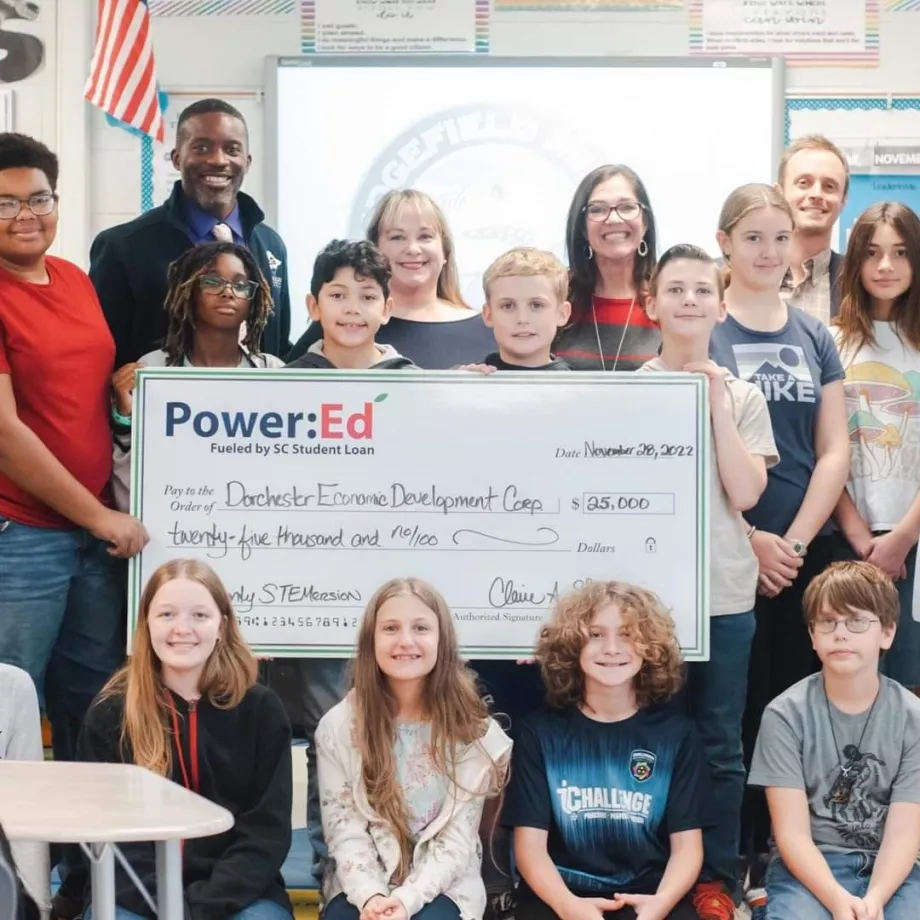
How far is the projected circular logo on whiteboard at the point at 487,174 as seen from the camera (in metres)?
6.02

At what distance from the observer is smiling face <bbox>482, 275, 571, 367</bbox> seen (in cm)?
366

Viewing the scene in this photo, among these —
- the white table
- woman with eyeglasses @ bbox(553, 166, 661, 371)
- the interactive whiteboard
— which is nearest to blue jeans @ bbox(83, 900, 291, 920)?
the white table

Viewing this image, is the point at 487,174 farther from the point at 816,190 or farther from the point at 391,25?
the point at 816,190

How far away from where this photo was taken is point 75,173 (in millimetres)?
6004

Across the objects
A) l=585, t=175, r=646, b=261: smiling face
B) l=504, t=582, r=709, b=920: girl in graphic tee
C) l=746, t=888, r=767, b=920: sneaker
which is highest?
l=585, t=175, r=646, b=261: smiling face

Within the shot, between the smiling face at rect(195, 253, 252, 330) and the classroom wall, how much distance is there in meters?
2.43

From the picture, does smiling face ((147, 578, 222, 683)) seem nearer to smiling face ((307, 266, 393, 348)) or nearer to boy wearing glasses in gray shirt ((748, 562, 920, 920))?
smiling face ((307, 266, 393, 348))

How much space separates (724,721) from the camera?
11.8 feet

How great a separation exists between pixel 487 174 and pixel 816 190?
2.15m

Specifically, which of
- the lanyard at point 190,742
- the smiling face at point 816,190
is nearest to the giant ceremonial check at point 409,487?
the lanyard at point 190,742

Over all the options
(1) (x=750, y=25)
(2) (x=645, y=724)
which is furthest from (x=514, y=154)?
(2) (x=645, y=724)

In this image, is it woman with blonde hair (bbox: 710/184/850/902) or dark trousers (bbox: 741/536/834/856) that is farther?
dark trousers (bbox: 741/536/834/856)

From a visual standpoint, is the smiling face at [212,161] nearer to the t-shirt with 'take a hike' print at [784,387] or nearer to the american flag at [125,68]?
the t-shirt with 'take a hike' print at [784,387]

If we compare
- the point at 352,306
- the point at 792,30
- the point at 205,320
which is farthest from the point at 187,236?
the point at 792,30
